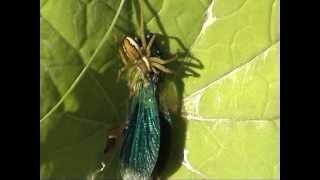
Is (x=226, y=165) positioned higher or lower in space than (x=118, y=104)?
lower

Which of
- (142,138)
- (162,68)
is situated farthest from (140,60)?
(142,138)

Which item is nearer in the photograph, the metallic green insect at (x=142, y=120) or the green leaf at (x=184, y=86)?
the green leaf at (x=184, y=86)

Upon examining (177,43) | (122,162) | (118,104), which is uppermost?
(177,43)

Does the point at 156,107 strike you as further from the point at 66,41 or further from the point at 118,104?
the point at 66,41

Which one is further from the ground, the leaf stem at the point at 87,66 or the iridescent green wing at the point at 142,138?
the leaf stem at the point at 87,66

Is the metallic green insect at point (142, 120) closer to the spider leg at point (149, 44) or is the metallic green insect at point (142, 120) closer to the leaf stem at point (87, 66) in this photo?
the spider leg at point (149, 44)

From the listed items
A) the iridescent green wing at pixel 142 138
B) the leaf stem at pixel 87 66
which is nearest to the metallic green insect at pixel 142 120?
the iridescent green wing at pixel 142 138

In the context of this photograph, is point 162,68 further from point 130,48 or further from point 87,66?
point 87,66

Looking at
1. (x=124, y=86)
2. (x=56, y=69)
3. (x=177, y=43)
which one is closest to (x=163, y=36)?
(x=177, y=43)
